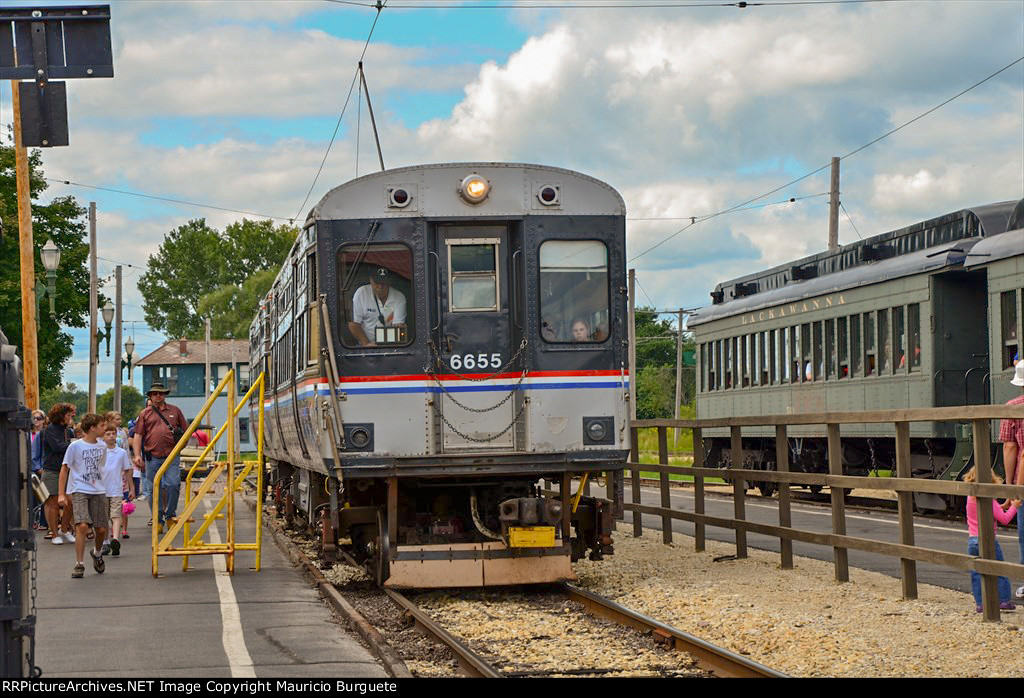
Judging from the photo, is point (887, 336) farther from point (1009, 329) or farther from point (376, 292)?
point (376, 292)

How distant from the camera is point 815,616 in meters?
9.76

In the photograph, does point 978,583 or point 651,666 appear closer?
point 651,666

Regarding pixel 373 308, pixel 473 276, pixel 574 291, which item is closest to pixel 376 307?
pixel 373 308

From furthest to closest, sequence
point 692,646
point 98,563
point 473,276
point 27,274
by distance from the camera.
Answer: point 27,274, point 98,563, point 473,276, point 692,646

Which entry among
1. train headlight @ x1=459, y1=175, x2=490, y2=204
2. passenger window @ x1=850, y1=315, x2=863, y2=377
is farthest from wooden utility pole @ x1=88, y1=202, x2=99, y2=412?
train headlight @ x1=459, y1=175, x2=490, y2=204

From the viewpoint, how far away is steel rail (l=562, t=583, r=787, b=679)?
24.8 feet

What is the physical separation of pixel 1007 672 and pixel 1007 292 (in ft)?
34.8

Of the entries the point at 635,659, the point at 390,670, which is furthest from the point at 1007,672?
the point at 390,670

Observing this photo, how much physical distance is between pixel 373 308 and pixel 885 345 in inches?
443

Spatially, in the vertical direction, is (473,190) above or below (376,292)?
above

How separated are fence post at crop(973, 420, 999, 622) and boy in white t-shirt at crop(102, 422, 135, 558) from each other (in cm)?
846

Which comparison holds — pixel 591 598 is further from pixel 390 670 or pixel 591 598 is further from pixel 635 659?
pixel 390 670

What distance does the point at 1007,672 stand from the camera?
760 cm

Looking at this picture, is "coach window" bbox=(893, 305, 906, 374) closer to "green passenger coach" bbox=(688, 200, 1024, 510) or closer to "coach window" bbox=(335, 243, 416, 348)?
"green passenger coach" bbox=(688, 200, 1024, 510)
